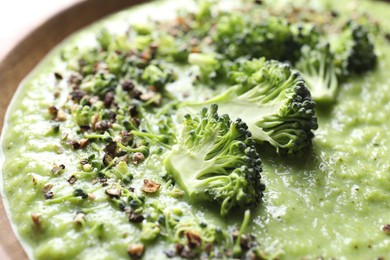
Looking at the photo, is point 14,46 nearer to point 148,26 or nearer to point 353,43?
point 148,26

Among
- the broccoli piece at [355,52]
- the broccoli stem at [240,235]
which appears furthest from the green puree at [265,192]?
the broccoli piece at [355,52]

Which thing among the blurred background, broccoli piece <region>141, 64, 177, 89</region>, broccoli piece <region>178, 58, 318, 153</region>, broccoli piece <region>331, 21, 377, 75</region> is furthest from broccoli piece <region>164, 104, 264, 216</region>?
the blurred background

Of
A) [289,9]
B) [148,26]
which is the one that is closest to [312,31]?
[289,9]

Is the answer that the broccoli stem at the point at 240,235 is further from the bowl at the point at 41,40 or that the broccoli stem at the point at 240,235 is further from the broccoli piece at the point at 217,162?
the bowl at the point at 41,40

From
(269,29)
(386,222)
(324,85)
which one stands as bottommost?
(386,222)

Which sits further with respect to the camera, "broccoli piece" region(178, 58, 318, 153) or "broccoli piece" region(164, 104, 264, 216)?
"broccoli piece" region(178, 58, 318, 153)

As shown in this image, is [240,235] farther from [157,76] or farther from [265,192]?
[157,76]

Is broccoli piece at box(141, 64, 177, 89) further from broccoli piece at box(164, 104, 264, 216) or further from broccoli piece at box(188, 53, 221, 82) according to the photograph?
broccoli piece at box(164, 104, 264, 216)
